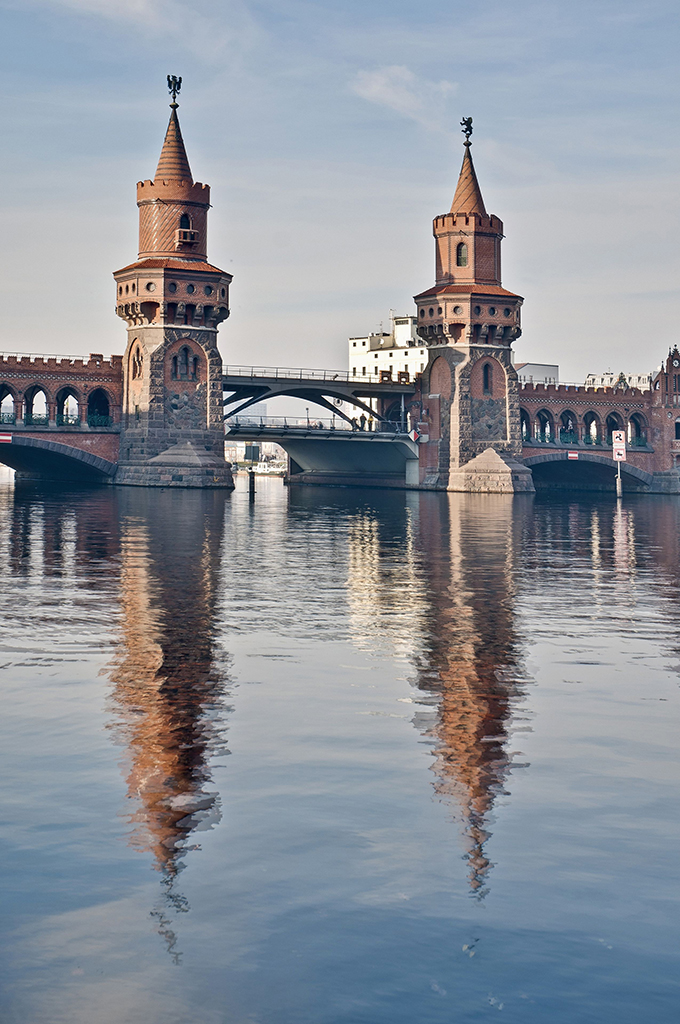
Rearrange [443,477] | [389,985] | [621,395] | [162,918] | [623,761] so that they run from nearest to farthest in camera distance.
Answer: [389,985]
[162,918]
[623,761]
[443,477]
[621,395]

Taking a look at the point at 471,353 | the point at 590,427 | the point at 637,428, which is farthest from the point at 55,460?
the point at 637,428

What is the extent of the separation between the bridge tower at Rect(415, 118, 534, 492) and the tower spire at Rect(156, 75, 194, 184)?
67.8ft

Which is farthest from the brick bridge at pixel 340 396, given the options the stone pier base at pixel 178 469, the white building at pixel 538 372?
the white building at pixel 538 372

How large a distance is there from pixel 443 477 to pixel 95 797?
86591 mm

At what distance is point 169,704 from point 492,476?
81.9 meters

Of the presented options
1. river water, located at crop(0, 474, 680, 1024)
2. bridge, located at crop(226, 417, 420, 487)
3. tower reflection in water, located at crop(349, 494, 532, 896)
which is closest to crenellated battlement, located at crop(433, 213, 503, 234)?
bridge, located at crop(226, 417, 420, 487)

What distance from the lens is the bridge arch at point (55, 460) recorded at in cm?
8350

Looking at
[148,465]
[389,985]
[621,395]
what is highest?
[621,395]

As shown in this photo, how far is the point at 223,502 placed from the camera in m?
66.9

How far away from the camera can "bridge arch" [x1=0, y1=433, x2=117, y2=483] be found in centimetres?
8350

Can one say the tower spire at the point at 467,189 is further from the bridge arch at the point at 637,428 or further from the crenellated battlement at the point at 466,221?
the bridge arch at the point at 637,428

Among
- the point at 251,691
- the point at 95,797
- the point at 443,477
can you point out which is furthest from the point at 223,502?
the point at 95,797

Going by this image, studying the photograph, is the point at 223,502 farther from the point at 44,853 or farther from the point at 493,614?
the point at 44,853

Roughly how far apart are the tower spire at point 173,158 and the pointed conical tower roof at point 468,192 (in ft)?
72.7
